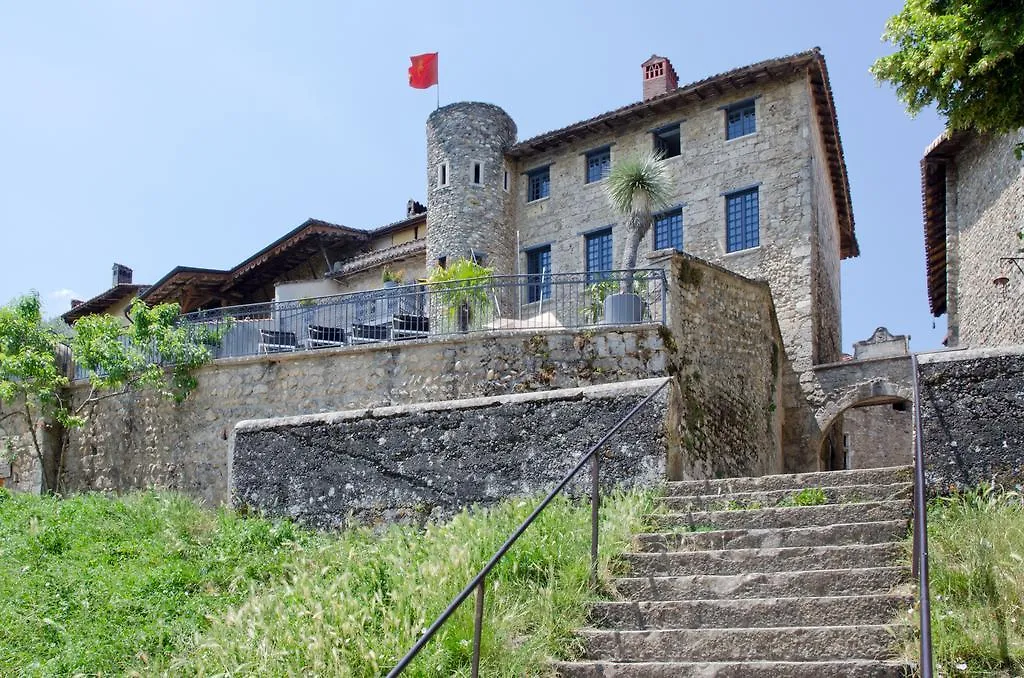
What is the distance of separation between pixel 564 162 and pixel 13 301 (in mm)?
12926

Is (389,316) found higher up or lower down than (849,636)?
higher up

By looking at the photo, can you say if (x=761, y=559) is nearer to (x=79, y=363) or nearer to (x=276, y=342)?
(x=276, y=342)

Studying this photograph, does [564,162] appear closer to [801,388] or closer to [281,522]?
[801,388]

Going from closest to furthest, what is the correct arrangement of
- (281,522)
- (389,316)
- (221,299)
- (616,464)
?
(616,464) → (281,522) → (389,316) → (221,299)

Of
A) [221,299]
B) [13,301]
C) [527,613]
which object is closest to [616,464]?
[527,613]

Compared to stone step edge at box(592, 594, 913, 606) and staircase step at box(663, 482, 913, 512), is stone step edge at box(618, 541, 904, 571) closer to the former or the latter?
stone step edge at box(592, 594, 913, 606)

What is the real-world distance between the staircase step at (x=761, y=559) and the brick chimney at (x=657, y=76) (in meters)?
19.9

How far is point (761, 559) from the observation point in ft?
20.6

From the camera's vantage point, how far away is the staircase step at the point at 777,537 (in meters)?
6.28

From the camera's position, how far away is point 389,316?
14.7m

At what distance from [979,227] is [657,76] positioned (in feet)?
28.4

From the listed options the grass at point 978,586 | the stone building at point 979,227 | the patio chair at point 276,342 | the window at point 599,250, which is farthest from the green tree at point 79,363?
the stone building at point 979,227

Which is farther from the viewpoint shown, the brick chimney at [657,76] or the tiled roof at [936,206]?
the brick chimney at [657,76]

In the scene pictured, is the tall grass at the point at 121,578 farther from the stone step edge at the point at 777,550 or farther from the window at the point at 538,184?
the window at the point at 538,184
